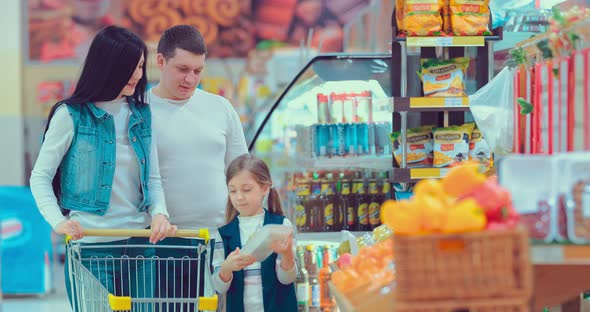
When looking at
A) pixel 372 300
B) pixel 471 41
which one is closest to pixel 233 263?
pixel 372 300

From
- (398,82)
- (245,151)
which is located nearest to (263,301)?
(245,151)

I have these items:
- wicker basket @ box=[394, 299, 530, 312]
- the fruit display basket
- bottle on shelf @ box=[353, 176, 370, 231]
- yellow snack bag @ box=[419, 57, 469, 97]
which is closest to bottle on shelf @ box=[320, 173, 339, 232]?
bottle on shelf @ box=[353, 176, 370, 231]

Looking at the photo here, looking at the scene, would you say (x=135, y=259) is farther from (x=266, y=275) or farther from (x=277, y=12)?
(x=277, y=12)

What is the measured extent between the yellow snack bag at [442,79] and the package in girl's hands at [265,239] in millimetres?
1734

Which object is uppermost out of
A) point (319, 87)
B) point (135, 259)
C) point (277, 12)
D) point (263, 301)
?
point (277, 12)

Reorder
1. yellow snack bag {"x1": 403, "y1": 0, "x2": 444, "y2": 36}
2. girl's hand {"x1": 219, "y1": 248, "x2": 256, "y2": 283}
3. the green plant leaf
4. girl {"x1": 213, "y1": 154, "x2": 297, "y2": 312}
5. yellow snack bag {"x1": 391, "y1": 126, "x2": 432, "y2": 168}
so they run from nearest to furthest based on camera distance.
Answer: the green plant leaf < girl's hand {"x1": 219, "y1": 248, "x2": 256, "y2": 283} < girl {"x1": 213, "y1": 154, "x2": 297, "y2": 312} < yellow snack bag {"x1": 403, "y1": 0, "x2": 444, "y2": 36} < yellow snack bag {"x1": 391, "y1": 126, "x2": 432, "y2": 168}

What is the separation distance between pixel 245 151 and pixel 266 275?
1.96 feet

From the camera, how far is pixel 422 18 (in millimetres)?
4812

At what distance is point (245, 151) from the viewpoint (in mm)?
4164

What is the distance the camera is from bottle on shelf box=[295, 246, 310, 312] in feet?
16.5

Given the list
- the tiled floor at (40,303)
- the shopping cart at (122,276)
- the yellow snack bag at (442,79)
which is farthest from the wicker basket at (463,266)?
the tiled floor at (40,303)

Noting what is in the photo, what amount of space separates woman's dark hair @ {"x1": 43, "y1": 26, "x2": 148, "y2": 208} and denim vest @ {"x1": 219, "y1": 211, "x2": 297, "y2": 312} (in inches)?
29.0

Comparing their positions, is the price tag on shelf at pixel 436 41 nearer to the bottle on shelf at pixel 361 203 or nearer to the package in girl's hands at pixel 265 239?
the bottle on shelf at pixel 361 203

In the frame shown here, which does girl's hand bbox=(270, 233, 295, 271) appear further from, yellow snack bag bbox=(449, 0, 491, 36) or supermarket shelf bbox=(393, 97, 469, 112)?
yellow snack bag bbox=(449, 0, 491, 36)
